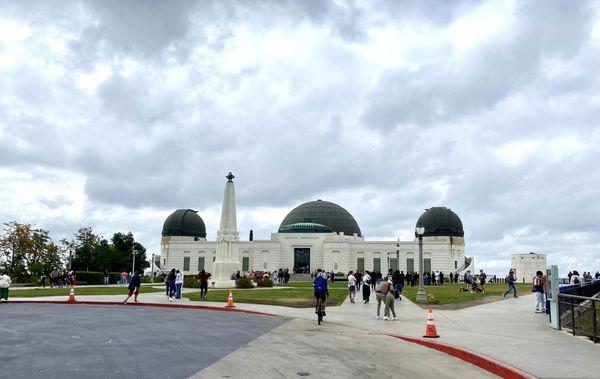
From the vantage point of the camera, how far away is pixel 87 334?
1430 cm

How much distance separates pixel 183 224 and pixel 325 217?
25.0 metres

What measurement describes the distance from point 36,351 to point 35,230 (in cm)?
5875

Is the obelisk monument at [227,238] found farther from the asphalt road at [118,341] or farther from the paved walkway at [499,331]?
the asphalt road at [118,341]

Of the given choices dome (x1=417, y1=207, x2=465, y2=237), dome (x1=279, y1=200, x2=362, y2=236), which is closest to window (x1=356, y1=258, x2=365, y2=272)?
dome (x1=279, y1=200, x2=362, y2=236)

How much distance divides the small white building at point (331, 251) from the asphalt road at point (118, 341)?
59387 millimetres

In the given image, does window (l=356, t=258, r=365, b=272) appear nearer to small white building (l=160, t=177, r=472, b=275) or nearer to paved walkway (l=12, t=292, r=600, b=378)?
small white building (l=160, t=177, r=472, b=275)

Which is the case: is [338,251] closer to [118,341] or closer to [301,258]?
[301,258]

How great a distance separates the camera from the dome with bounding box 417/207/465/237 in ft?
279

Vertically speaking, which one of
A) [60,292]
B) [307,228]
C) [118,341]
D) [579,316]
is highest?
[307,228]

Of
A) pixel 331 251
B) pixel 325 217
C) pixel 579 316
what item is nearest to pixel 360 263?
pixel 331 251

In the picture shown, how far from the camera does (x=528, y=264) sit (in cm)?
7869

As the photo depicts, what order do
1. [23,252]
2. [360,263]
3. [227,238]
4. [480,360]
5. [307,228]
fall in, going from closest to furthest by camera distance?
[480,360]
[227,238]
[23,252]
[360,263]
[307,228]

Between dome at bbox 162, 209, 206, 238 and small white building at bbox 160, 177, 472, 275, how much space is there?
14.6 feet

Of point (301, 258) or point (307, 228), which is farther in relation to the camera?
point (307, 228)
